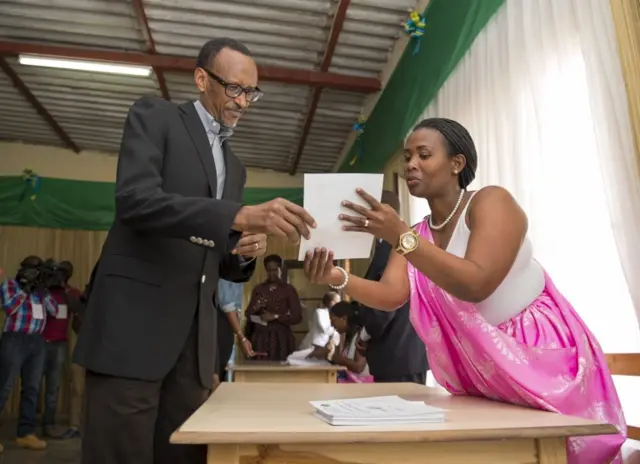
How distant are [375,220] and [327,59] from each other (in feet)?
15.2

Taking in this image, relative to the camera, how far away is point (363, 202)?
1.34m

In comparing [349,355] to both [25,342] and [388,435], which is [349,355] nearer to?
[25,342]

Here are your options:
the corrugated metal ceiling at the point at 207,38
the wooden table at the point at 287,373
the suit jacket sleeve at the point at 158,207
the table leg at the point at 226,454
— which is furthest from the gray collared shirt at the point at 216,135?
the corrugated metal ceiling at the point at 207,38

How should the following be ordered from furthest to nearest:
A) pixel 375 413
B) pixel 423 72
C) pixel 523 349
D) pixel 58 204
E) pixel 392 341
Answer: pixel 58 204, pixel 423 72, pixel 392 341, pixel 523 349, pixel 375 413

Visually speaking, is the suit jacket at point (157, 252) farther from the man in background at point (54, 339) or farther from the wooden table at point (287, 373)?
the man in background at point (54, 339)

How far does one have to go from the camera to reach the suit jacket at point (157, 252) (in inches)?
50.0

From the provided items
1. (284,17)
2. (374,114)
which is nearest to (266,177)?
(374,114)

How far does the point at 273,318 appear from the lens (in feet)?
18.5

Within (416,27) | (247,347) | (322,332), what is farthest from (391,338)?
(247,347)

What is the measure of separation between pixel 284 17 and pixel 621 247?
4.00 metres

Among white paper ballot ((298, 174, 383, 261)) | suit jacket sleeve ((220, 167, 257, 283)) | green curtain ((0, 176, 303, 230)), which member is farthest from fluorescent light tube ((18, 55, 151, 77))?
white paper ballot ((298, 174, 383, 261))

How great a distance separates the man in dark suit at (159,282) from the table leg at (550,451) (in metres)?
0.64

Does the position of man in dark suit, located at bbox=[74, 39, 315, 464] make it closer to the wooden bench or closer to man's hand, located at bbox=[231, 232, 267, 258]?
man's hand, located at bbox=[231, 232, 267, 258]

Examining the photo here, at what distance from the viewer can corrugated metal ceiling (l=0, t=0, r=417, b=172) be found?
5117mm
